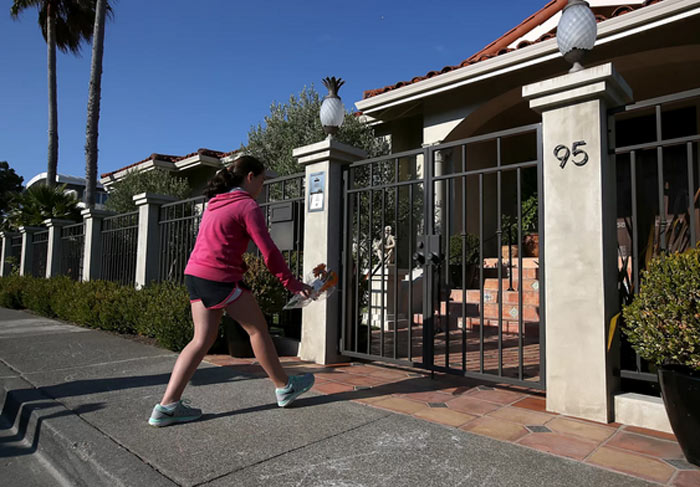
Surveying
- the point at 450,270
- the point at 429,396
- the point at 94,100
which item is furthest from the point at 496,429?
the point at 94,100

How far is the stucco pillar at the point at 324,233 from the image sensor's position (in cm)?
491

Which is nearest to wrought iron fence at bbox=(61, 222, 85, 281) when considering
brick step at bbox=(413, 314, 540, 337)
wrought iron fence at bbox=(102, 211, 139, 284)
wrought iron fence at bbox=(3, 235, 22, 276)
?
wrought iron fence at bbox=(102, 211, 139, 284)

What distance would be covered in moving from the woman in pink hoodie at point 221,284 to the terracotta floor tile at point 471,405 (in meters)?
1.39

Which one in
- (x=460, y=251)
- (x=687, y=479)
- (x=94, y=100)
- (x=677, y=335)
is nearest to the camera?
(x=687, y=479)

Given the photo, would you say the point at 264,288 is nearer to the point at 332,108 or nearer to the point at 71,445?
the point at 332,108

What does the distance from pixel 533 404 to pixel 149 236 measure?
6891 mm

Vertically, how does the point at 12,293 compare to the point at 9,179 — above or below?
below

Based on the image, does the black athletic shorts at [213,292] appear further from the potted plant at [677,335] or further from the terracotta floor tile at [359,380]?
the potted plant at [677,335]

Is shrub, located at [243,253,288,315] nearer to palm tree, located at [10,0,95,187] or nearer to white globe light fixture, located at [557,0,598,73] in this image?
white globe light fixture, located at [557,0,598,73]

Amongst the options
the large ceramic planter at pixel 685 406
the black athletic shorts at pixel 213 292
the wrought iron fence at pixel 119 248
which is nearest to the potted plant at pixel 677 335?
the large ceramic planter at pixel 685 406

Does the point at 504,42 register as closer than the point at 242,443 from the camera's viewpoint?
No

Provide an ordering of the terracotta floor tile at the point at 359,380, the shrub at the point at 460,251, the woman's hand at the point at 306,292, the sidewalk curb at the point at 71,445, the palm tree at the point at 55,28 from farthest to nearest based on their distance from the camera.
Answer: the palm tree at the point at 55,28
the shrub at the point at 460,251
the terracotta floor tile at the point at 359,380
the woman's hand at the point at 306,292
the sidewalk curb at the point at 71,445

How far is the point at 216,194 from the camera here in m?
3.22

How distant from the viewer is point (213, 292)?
9.70ft
